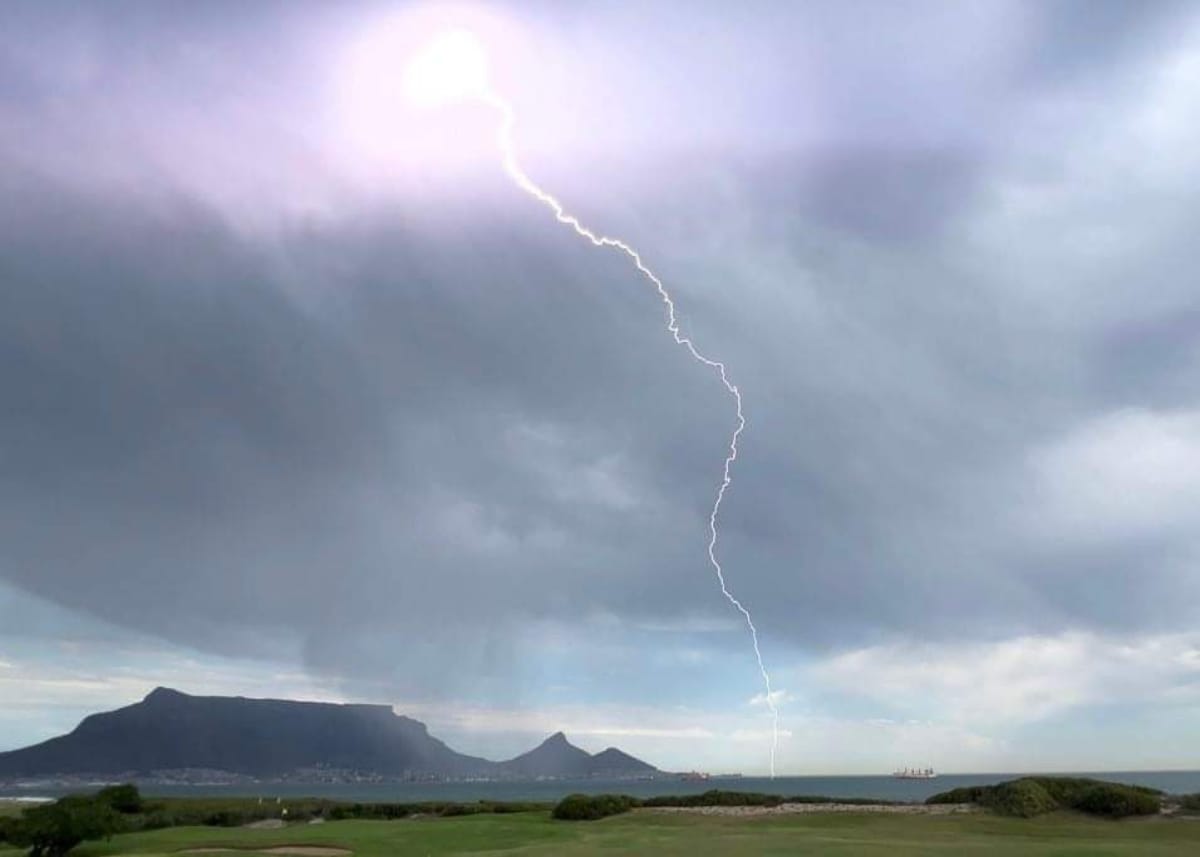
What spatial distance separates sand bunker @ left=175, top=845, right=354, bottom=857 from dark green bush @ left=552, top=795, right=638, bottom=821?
15578 millimetres

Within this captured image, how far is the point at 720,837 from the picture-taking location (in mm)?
38719

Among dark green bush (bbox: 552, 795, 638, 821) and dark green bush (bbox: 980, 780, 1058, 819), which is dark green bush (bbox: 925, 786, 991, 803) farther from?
dark green bush (bbox: 552, 795, 638, 821)

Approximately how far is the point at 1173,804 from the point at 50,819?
54.2m

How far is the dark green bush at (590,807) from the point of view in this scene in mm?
51906

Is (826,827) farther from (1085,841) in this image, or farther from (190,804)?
(190,804)

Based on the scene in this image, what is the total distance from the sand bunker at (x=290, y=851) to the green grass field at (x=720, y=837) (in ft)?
1.97

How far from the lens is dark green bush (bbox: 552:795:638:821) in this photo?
51.9 metres

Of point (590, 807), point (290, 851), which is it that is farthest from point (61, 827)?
point (590, 807)

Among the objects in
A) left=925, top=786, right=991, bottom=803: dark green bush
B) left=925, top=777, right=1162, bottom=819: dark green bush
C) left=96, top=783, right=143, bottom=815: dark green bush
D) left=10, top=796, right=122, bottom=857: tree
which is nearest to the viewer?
left=10, top=796, right=122, bottom=857: tree

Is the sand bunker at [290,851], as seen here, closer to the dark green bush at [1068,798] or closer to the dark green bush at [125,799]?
the dark green bush at [125,799]

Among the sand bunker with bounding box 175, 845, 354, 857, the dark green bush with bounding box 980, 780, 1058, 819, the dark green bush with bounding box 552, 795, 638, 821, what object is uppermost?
the dark green bush with bounding box 980, 780, 1058, 819

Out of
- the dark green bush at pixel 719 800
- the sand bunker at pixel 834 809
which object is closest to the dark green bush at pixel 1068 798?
the sand bunker at pixel 834 809

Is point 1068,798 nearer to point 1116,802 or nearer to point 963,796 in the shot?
point 1116,802

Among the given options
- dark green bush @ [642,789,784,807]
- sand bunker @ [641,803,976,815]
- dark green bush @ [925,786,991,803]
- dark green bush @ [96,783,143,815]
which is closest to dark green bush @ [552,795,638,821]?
sand bunker @ [641,803,976,815]
